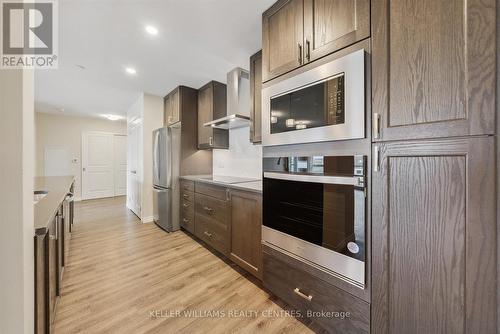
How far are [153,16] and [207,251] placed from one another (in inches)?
101

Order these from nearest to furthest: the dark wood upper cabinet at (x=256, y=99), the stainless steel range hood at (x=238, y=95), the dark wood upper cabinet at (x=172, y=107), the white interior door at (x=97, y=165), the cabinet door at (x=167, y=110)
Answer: the dark wood upper cabinet at (x=256, y=99)
the stainless steel range hood at (x=238, y=95)
the dark wood upper cabinet at (x=172, y=107)
the cabinet door at (x=167, y=110)
the white interior door at (x=97, y=165)

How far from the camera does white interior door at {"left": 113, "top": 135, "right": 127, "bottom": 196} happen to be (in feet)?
21.9

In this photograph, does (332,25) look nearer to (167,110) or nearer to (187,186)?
(187,186)

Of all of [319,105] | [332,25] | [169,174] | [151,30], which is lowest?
[169,174]

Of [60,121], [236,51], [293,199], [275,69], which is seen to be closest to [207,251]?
[293,199]

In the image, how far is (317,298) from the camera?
1315 mm

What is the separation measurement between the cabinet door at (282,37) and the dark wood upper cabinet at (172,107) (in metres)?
2.22

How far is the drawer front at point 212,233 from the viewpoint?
7.66 feet

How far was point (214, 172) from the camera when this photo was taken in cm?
374

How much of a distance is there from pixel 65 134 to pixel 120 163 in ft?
5.16

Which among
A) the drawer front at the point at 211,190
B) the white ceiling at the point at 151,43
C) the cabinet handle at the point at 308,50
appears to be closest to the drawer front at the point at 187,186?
the drawer front at the point at 211,190

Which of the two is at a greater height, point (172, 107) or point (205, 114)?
point (172, 107)

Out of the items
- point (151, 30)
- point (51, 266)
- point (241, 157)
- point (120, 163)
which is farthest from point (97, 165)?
point (51, 266)

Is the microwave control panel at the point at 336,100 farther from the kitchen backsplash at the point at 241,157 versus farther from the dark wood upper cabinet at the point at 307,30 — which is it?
the kitchen backsplash at the point at 241,157
